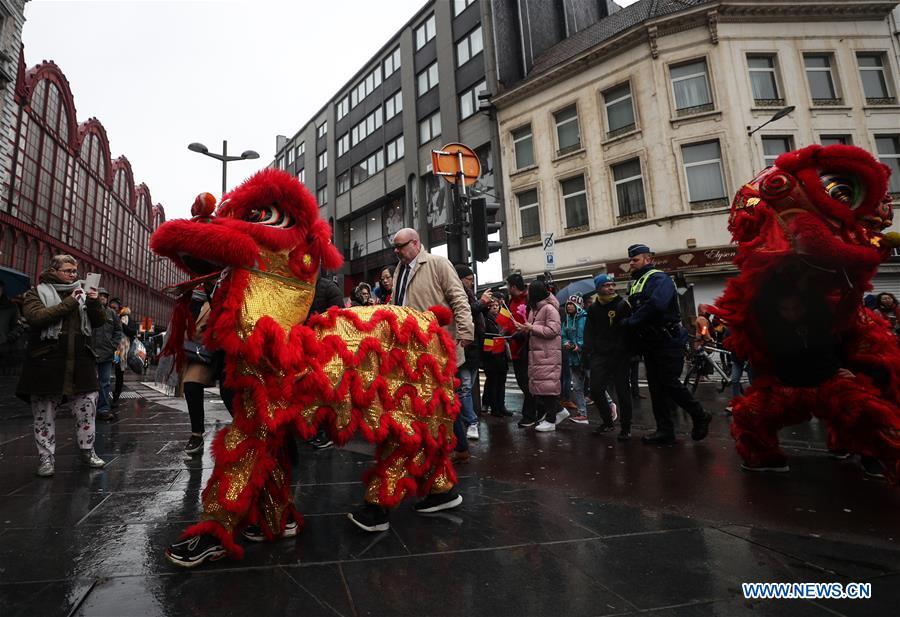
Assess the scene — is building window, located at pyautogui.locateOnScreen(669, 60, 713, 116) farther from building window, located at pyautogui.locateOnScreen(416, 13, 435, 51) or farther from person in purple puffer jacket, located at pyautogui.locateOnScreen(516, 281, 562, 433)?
person in purple puffer jacket, located at pyautogui.locateOnScreen(516, 281, 562, 433)

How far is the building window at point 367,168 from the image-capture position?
89.8 ft

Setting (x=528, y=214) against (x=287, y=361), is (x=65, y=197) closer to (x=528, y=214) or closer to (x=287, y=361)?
(x=528, y=214)

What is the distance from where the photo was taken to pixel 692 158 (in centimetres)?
1577

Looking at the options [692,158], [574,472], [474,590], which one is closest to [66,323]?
[474,590]

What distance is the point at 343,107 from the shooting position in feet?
104

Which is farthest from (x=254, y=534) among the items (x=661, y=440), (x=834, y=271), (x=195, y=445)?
(x=661, y=440)

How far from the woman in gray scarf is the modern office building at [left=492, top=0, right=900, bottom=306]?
1247cm

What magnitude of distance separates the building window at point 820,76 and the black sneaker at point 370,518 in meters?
20.3

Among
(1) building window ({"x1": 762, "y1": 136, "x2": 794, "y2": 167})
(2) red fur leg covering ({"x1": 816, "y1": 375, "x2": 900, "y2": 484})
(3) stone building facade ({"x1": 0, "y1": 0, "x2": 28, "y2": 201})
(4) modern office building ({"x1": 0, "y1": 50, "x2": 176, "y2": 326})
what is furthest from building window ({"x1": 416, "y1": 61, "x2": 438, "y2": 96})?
(2) red fur leg covering ({"x1": 816, "y1": 375, "x2": 900, "y2": 484})

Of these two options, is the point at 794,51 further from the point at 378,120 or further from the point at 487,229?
the point at 378,120

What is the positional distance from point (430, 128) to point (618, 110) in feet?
32.2

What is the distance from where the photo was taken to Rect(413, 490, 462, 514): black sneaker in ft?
9.11

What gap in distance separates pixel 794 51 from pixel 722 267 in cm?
809

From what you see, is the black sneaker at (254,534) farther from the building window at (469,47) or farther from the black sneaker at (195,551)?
the building window at (469,47)
